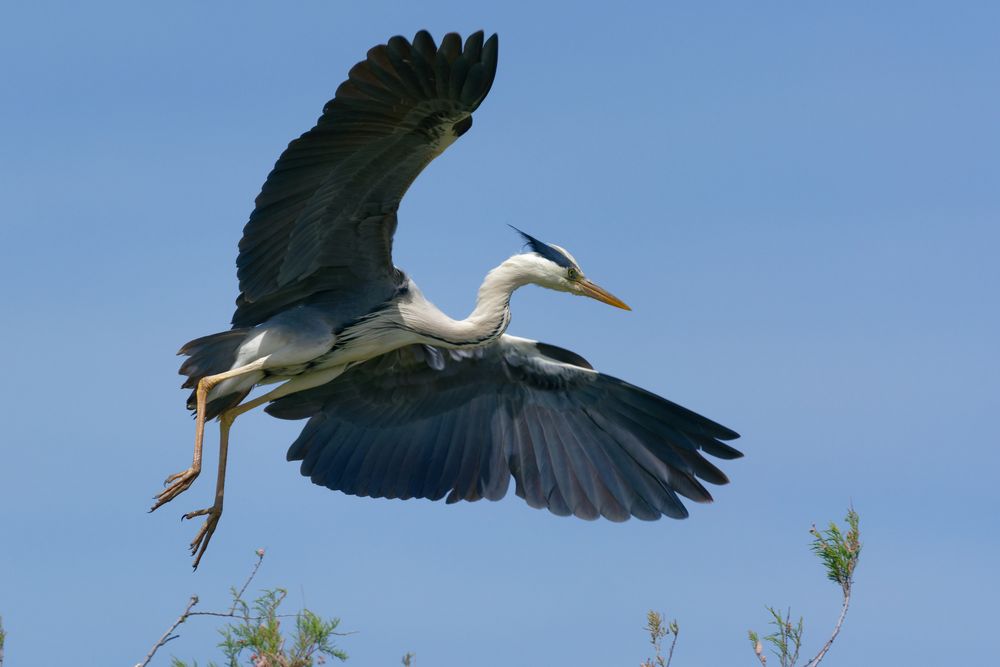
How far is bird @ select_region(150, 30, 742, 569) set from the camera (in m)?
7.48

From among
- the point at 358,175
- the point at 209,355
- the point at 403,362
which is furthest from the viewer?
the point at 403,362

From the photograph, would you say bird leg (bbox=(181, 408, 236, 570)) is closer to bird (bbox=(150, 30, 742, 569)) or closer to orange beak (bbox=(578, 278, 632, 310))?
bird (bbox=(150, 30, 742, 569))

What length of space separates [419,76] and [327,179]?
877mm

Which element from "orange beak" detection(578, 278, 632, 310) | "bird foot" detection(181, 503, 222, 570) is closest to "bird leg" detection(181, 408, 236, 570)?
"bird foot" detection(181, 503, 222, 570)

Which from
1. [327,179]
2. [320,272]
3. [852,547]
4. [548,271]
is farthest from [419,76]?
[852,547]

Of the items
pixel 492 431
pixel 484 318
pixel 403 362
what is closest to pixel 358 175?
pixel 484 318

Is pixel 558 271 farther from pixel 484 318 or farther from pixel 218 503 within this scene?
pixel 218 503

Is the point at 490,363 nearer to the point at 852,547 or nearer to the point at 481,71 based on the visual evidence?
the point at 481,71

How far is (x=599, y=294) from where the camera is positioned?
9.66 meters

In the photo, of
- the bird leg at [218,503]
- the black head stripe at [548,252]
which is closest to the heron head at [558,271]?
the black head stripe at [548,252]

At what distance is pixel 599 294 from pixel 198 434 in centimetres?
288

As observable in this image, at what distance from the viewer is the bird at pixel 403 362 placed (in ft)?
24.6

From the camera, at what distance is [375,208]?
809 centimetres

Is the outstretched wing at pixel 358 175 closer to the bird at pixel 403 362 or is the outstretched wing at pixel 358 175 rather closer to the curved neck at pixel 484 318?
the bird at pixel 403 362
